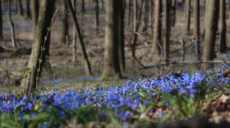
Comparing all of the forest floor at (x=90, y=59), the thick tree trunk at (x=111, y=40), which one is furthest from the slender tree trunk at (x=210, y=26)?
the thick tree trunk at (x=111, y=40)

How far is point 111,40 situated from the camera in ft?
41.1

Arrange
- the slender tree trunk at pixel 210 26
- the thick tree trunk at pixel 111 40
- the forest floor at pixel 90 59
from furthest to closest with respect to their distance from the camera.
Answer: the thick tree trunk at pixel 111 40, the forest floor at pixel 90 59, the slender tree trunk at pixel 210 26

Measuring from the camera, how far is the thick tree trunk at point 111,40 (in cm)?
1241

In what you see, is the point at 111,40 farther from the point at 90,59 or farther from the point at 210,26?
the point at 90,59

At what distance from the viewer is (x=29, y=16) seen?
162 ft

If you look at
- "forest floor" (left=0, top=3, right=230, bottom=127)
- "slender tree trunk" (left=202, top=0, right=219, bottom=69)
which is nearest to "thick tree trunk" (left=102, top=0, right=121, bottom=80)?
"forest floor" (left=0, top=3, right=230, bottom=127)

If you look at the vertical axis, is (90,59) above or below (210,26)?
below

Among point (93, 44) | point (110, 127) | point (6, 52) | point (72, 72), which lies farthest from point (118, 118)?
point (93, 44)

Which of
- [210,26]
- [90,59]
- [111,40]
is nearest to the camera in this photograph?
[210,26]

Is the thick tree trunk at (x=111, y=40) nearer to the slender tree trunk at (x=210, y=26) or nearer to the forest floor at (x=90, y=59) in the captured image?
the forest floor at (x=90, y=59)

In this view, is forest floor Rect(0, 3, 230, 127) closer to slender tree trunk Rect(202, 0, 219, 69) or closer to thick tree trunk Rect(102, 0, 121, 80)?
thick tree trunk Rect(102, 0, 121, 80)

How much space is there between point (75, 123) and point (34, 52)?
4.86 m

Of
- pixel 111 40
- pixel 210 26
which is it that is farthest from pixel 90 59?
pixel 210 26

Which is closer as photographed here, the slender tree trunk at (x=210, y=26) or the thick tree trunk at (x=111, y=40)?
the slender tree trunk at (x=210, y=26)
